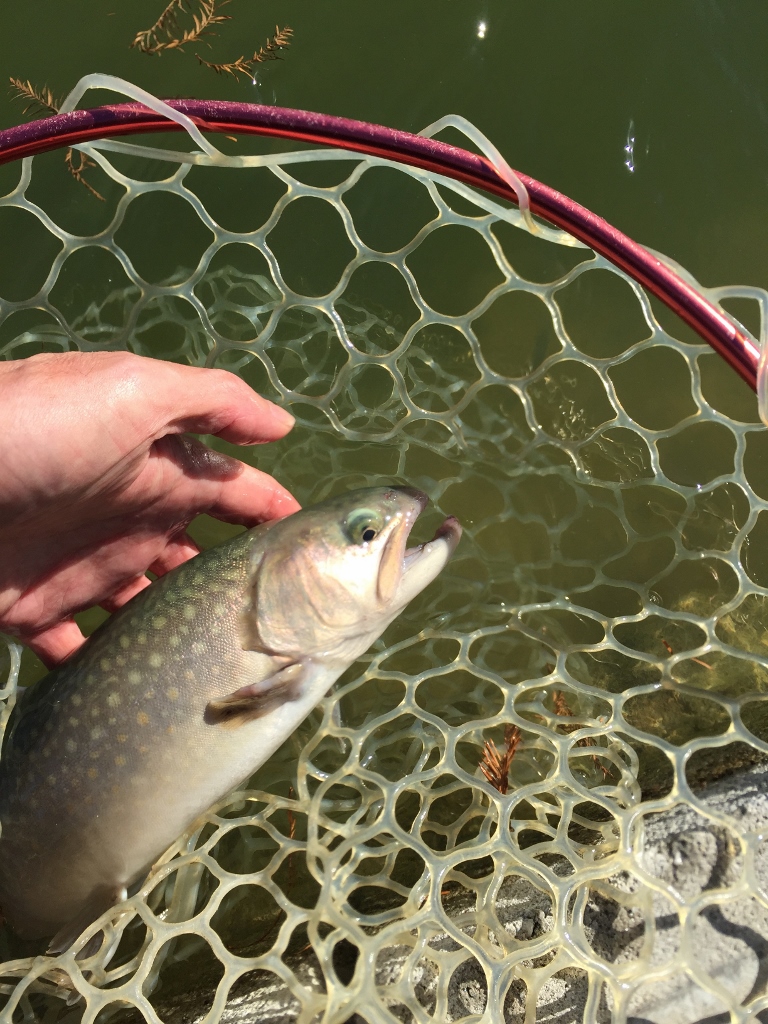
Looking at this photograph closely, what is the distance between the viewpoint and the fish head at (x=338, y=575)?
7.00 feet

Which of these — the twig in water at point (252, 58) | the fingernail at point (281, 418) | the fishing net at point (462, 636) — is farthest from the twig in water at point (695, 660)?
the twig in water at point (252, 58)

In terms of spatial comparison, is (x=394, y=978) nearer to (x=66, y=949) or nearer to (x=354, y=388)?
(x=66, y=949)

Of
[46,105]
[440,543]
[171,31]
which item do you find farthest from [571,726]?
[171,31]

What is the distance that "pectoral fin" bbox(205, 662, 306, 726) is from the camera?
2098 mm

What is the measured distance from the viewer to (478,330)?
3.55 m

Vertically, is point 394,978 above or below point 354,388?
below

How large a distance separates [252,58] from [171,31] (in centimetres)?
40

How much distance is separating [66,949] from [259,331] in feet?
7.42

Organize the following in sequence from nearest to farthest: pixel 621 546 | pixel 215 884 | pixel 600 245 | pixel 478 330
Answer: pixel 600 245
pixel 215 884
pixel 621 546
pixel 478 330

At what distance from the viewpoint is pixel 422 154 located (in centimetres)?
206

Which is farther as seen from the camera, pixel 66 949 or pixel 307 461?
pixel 307 461

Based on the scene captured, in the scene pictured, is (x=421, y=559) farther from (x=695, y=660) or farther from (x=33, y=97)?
(x=33, y=97)

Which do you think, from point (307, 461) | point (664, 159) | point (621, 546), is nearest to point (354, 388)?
point (307, 461)

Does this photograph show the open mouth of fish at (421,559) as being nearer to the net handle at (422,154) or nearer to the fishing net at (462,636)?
the fishing net at (462,636)
